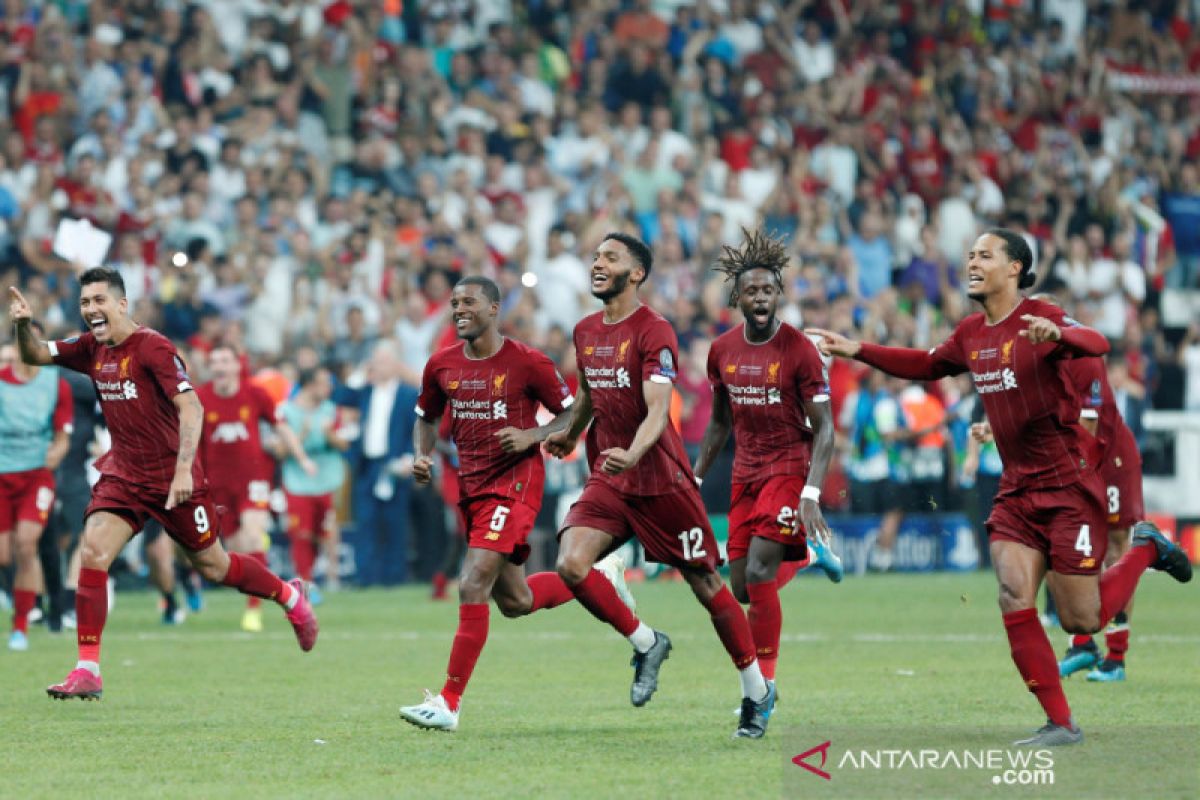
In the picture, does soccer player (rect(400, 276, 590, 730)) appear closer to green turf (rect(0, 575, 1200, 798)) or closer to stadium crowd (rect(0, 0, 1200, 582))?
green turf (rect(0, 575, 1200, 798))

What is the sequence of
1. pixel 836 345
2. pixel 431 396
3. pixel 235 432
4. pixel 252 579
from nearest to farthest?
pixel 836 345, pixel 431 396, pixel 252 579, pixel 235 432

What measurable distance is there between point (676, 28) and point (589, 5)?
4.25 feet

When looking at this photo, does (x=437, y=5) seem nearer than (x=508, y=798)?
No

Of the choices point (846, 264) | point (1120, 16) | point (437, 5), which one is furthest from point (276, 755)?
point (1120, 16)

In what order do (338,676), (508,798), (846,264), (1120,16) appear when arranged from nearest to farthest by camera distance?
(508,798), (338,676), (846,264), (1120,16)

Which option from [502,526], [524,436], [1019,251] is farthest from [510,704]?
[1019,251]

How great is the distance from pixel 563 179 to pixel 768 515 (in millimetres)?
14996

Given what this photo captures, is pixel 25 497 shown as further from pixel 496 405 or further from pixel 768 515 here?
pixel 768 515

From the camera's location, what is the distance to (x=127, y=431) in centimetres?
Result: 1213

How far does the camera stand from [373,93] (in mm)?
26484

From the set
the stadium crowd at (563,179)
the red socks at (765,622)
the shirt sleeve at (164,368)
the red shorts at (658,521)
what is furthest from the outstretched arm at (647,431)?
the stadium crowd at (563,179)

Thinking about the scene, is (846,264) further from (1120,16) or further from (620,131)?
(1120,16)

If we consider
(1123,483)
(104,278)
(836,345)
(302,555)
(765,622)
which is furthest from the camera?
(302,555)

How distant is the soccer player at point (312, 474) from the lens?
68.7 ft
